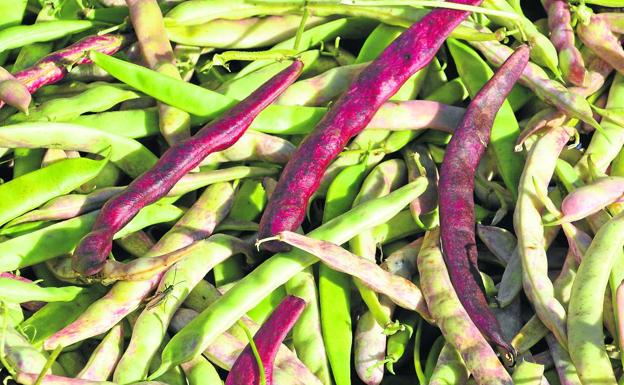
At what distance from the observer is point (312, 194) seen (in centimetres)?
277

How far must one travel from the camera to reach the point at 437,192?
2.82 meters

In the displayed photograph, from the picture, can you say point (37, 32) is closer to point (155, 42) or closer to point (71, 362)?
point (155, 42)

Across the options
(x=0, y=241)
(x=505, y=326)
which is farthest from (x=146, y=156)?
(x=505, y=326)

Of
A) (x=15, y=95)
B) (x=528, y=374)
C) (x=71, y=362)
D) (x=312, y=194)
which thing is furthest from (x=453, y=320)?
(x=15, y=95)

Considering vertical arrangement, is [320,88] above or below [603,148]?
above

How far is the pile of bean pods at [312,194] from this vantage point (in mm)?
2451

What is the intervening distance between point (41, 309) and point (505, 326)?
52.6 inches

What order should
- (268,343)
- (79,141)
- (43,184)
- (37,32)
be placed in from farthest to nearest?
(37,32) → (79,141) → (43,184) → (268,343)

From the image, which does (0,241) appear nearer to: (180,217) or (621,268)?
(180,217)

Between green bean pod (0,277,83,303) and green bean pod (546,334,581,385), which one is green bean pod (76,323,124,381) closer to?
green bean pod (0,277,83,303)

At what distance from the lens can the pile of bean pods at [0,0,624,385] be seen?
8.04 feet

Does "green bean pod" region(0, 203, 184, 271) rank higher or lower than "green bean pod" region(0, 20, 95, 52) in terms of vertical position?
lower

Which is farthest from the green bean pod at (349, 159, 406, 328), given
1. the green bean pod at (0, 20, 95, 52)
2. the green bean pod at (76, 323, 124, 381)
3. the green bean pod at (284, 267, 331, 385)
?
the green bean pod at (0, 20, 95, 52)

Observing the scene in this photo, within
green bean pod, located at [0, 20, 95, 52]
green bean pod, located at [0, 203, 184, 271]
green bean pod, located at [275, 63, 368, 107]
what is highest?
green bean pod, located at [0, 20, 95, 52]
